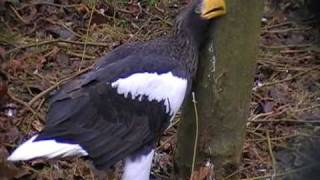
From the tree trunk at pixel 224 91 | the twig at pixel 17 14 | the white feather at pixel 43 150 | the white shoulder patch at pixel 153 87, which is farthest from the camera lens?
the twig at pixel 17 14

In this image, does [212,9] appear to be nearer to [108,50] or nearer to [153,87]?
[153,87]

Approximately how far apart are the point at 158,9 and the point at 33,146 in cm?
348

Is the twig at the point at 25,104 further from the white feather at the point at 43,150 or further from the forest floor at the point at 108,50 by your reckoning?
the white feather at the point at 43,150

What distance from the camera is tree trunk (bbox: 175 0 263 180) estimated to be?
14.5 feet

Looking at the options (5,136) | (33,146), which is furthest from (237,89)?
(5,136)

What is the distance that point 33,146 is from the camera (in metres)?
4.12

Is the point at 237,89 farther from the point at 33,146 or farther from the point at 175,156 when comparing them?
the point at 33,146

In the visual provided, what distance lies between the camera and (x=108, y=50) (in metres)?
6.57

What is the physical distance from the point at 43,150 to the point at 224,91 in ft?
3.49

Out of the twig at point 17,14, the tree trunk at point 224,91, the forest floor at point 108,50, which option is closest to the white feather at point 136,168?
the forest floor at point 108,50

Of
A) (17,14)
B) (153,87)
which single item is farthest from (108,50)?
(153,87)

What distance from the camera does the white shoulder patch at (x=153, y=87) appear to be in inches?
170

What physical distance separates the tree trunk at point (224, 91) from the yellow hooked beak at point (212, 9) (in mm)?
33

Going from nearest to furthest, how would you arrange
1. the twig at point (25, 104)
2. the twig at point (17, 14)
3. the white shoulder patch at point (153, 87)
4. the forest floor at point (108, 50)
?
the white shoulder patch at point (153, 87)
the forest floor at point (108, 50)
the twig at point (25, 104)
the twig at point (17, 14)
